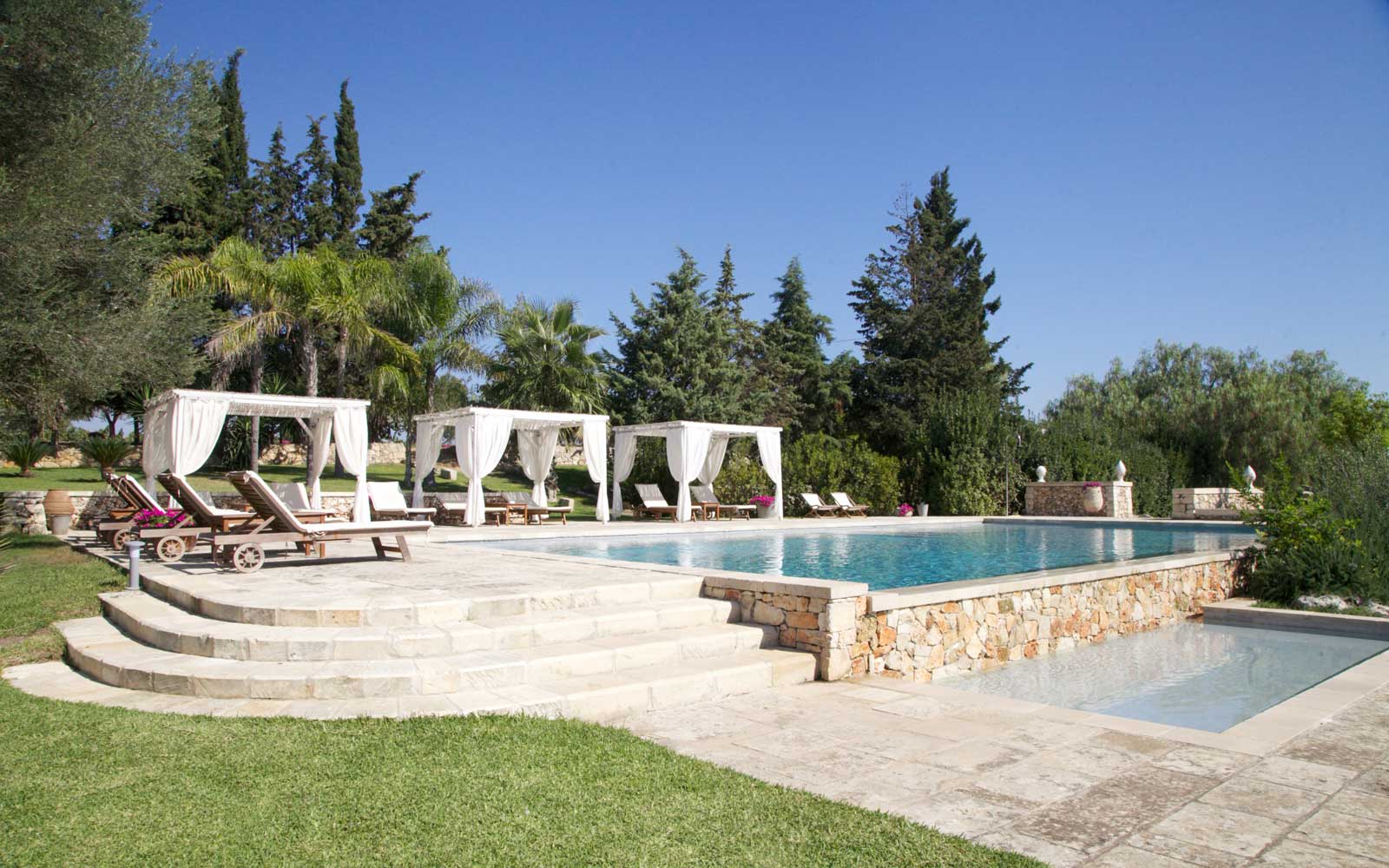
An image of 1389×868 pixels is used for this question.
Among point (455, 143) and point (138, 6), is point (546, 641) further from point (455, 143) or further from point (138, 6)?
point (455, 143)

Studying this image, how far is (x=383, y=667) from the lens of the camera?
176 inches

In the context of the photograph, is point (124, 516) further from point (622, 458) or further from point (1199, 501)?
point (1199, 501)

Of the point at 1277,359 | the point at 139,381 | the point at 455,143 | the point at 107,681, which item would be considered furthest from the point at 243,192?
the point at 1277,359

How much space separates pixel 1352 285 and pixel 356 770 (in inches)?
789

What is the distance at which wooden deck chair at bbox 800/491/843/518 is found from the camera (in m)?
20.3

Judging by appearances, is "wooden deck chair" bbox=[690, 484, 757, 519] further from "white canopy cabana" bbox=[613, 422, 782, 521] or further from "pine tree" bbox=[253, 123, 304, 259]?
"pine tree" bbox=[253, 123, 304, 259]

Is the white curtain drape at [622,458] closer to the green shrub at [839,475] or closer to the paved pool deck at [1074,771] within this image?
the green shrub at [839,475]

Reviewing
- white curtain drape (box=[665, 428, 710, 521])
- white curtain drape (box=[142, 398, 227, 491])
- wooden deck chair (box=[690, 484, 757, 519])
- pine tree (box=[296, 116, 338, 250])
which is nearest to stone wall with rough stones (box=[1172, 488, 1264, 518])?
wooden deck chair (box=[690, 484, 757, 519])

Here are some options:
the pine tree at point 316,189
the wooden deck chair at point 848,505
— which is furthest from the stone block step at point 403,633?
the pine tree at point 316,189

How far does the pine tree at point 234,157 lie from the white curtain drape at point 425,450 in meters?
13.0

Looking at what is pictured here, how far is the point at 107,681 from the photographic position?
15.3 feet

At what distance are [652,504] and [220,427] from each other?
8.63 meters

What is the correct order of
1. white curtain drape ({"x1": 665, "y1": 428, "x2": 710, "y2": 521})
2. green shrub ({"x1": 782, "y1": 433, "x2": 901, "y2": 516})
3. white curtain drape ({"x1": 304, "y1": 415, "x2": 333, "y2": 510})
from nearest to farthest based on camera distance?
white curtain drape ({"x1": 304, "y1": 415, "x2": 333, "y2": 510}) < white curtain drape ({"x1": 665, "y1": 428, "x2": 710, "y2": 521}) < green shrub ({"x1": 782, "y1": 433, "x2": 901, "y2": 516})

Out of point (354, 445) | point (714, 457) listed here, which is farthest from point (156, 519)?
point (714, 457)
